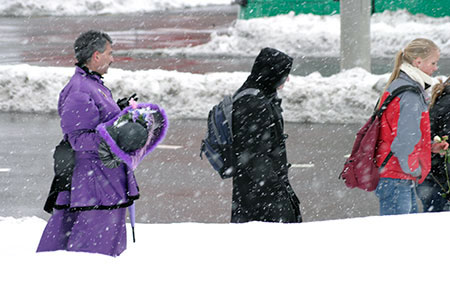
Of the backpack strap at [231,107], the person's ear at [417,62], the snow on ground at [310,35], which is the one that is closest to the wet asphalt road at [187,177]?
the person's ear at [417,62]

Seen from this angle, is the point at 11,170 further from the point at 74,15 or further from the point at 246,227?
the point at 74,15

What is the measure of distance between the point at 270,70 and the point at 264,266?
1.48 metres

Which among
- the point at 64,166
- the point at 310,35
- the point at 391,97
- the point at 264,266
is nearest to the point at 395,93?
the point at 391,97

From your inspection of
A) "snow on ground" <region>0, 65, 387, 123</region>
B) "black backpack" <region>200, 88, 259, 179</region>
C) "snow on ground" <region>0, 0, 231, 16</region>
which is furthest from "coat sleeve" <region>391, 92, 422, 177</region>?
"snow on ground" <region>0, 0, 231, 16</region>

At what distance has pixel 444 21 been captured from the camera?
23.5m

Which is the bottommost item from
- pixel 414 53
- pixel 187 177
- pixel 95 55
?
pixel 187 177

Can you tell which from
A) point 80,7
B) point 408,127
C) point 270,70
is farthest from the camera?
point 80,7

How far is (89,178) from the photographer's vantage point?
4.58 metres

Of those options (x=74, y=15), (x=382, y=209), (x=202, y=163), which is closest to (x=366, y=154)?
(x=382, y=209)

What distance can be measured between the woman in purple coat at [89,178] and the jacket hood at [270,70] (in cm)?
94

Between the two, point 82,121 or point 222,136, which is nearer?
point 82,121

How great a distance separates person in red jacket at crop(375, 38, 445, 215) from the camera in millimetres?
5254

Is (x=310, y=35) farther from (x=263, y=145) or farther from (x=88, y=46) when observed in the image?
(x=88, y=46)

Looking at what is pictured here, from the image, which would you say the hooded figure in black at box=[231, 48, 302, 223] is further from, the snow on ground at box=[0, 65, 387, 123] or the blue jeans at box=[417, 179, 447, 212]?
the snow on ground at box=[0, 65, 387, 123]
